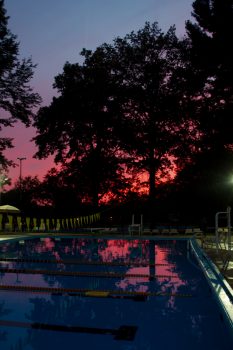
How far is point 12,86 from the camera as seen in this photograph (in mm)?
36562

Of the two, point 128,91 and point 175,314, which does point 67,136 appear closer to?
point 128,91

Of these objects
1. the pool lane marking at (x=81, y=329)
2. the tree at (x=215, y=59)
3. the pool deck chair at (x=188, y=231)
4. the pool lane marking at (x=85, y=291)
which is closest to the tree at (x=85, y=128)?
the tree at (x=215, y=59)

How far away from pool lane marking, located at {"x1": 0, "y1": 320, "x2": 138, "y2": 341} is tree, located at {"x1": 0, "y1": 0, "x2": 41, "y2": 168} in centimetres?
2869

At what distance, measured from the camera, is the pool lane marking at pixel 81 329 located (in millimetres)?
6656

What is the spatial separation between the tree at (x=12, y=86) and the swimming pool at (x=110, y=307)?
23434 millimetres

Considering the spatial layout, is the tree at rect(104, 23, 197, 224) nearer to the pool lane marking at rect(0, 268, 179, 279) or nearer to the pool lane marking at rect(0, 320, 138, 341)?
the pool lane marking at rect(0, 268, 179, 279)

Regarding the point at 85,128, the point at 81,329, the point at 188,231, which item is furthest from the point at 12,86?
the point at 81,329

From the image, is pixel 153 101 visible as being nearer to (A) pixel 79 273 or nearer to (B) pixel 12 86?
(B) pixel 12 86

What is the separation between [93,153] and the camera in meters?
39.7

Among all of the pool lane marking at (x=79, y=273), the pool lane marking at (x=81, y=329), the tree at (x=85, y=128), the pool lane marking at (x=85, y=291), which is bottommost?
the pool lane marking at (x=81, y=329)

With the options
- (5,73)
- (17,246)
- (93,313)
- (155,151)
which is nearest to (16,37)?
(5,73)

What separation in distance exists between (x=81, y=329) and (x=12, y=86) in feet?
106

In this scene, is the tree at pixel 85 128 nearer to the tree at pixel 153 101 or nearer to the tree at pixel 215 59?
the tree at pixel 153 101

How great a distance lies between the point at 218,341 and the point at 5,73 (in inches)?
1316
